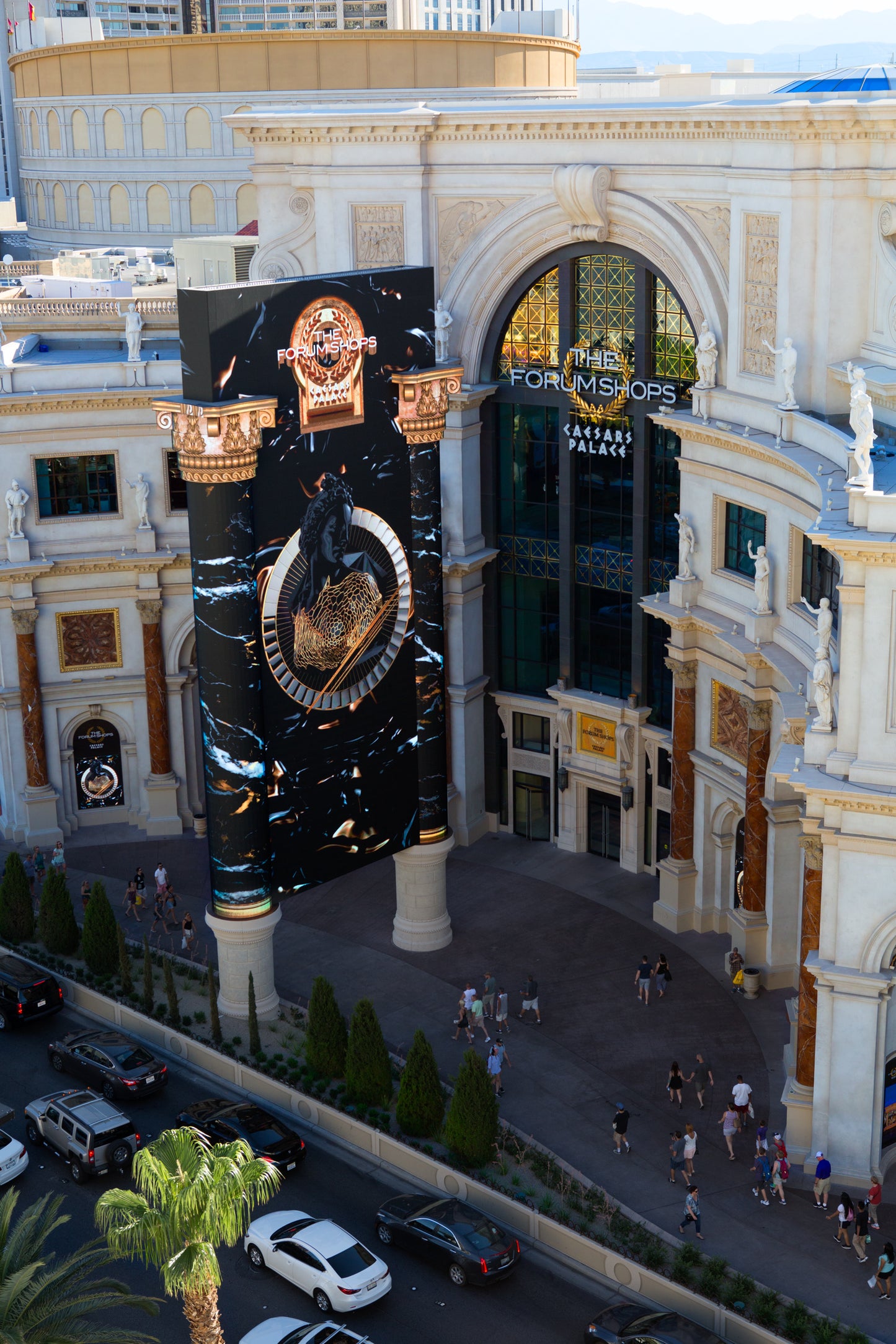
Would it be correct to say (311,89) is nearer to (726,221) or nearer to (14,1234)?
(726,221)

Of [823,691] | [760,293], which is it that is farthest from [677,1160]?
[760,293]

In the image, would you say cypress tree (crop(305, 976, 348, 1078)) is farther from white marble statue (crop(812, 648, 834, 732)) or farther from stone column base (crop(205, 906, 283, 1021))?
white marble statue (crop(812, 648, 834, 732))

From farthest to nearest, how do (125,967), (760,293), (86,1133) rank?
(125,967) < (760,293) < (86,1133)

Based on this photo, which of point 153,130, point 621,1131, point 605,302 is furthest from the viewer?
point 153,130

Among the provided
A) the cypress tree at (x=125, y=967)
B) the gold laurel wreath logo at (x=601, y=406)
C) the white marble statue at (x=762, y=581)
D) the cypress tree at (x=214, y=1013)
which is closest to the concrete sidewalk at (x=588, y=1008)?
the cypress tree at (x=214, y=1013)

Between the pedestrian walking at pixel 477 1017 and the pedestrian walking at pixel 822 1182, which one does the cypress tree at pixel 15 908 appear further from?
the pedestrian walking at pixel 822 1182

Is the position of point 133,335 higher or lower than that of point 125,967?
higher

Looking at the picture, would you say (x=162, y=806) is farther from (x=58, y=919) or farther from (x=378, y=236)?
(x=378, y=236)
